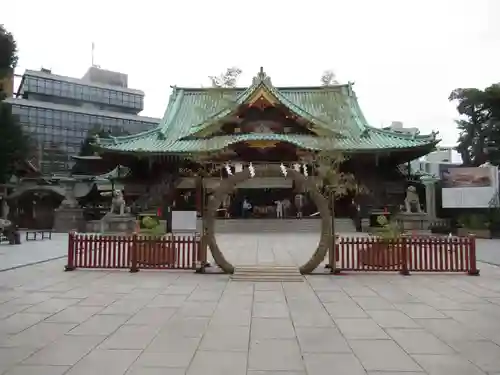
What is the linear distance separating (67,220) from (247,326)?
27130mm

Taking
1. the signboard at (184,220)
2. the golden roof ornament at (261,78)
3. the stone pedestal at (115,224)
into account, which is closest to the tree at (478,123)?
the golden roof ornament at (261,78)

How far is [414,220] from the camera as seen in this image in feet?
83.3

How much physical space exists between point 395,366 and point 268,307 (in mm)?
3075

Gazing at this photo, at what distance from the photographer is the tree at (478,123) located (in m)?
34.2

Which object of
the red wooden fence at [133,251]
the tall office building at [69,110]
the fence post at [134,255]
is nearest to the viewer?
the fence post at [134,255]

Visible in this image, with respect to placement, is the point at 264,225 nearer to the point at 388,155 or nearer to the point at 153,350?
the point at 388,155

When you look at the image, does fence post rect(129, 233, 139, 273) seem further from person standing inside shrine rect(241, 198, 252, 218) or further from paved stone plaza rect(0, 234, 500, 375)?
person standing inside shrine rect(241, 198, 252, 218)

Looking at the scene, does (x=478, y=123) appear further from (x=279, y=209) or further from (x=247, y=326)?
(x=247, y=326)

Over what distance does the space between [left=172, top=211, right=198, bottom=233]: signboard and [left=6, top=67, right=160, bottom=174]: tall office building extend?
38858mm

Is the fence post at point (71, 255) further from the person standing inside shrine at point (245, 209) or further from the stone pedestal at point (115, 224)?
the person standing inside shrine at point (245, 209)

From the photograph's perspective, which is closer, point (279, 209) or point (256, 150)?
point (256, 150)

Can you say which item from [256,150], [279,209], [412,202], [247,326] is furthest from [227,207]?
[247,326]

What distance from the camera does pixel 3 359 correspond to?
472cm

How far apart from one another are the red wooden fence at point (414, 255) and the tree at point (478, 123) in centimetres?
2489
